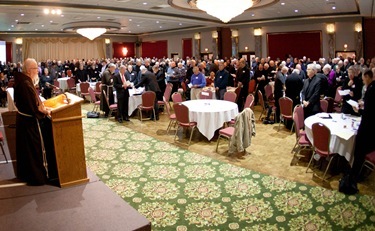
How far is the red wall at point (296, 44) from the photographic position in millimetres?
17677

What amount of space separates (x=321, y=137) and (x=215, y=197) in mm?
1719

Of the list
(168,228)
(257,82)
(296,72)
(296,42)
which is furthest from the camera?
(296,42)

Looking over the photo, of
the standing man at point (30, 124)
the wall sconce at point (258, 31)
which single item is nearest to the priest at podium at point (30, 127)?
the standing man at point (30, 124)

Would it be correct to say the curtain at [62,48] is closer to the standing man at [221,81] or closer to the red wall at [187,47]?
the red wall at [187,47]

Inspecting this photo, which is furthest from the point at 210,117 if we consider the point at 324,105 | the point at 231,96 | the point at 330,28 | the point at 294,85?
the point at 330,28

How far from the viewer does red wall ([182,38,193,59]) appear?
76.4ft

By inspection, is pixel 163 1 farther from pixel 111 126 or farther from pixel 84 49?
pixel 84 49

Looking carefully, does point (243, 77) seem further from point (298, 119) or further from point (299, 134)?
point (299, 134)

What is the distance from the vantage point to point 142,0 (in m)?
11.3

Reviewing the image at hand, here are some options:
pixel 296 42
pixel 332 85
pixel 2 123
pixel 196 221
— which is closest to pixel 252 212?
pixel 196 221

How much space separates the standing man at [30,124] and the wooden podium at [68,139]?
165 millimetres

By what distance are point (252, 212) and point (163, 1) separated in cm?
910

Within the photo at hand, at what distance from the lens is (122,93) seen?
926 centimetres

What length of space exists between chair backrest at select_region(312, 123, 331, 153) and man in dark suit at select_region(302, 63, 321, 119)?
72.2 inches
